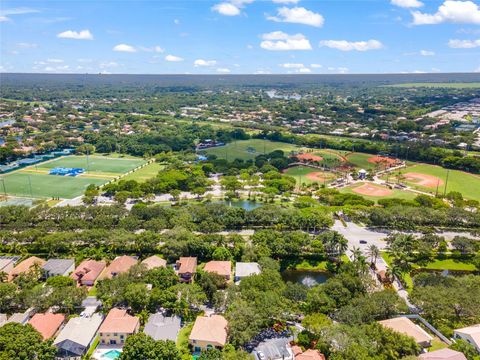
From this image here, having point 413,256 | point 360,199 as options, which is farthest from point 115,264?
point 360,199

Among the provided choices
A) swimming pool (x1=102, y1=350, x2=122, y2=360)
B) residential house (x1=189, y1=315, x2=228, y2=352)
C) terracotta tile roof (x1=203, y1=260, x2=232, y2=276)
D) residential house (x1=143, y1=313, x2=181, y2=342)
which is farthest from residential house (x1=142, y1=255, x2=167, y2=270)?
swimming pool (x1=102, y1=350, x2=122, y2=360)

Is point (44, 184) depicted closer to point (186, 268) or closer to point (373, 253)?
point (186, 268)

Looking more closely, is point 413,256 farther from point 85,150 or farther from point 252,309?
point 85,150

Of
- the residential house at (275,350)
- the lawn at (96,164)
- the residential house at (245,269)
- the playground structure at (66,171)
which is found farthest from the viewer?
the lawn at (96,164)

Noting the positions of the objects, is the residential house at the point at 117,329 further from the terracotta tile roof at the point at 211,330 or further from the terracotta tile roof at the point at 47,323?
the terracotta tile roof at the point at 211,330

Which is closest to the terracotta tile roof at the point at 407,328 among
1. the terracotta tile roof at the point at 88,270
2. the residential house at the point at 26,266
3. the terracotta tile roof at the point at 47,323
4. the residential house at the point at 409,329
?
the residential house at the point at 409,329

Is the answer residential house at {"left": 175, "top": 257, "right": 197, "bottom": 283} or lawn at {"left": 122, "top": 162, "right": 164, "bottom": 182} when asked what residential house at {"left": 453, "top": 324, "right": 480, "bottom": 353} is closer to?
residential house at {"left": 175, "top": 257, "right": 197, "bottom": 283}
